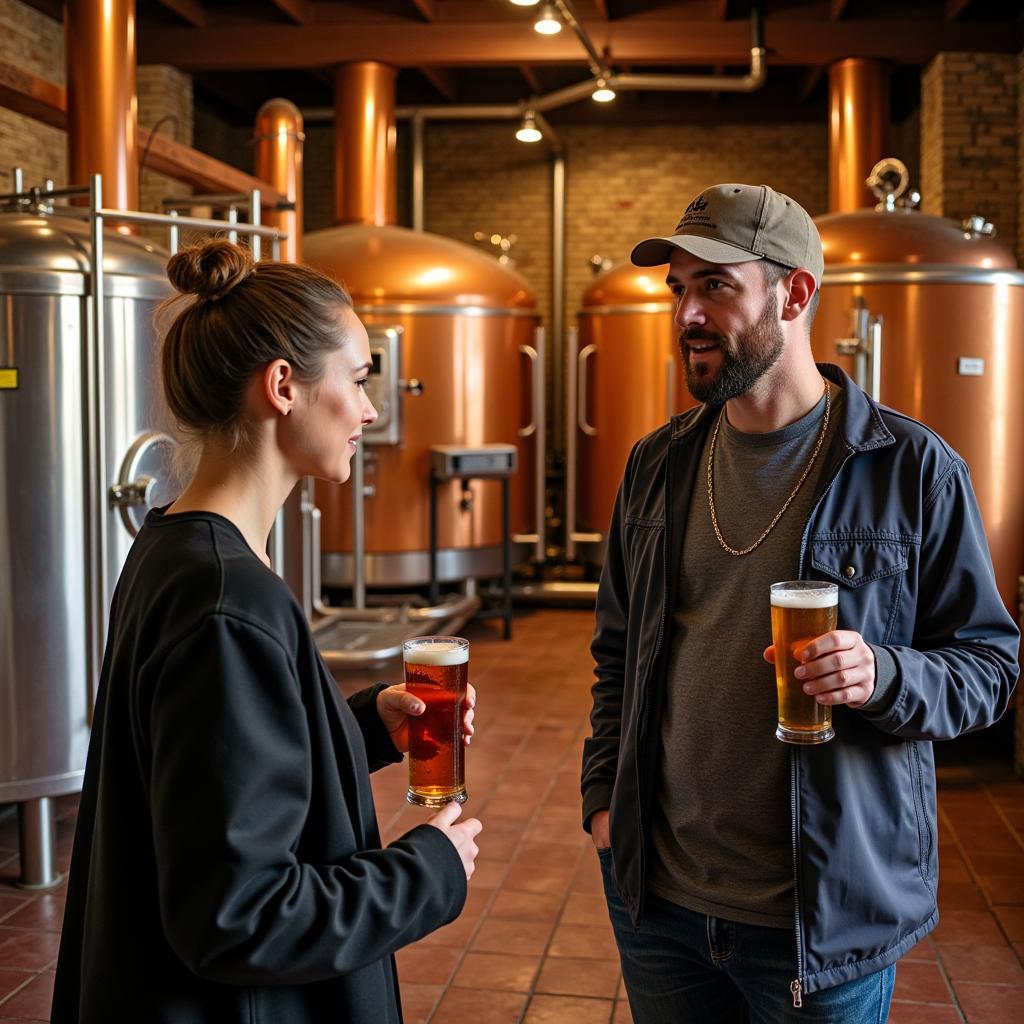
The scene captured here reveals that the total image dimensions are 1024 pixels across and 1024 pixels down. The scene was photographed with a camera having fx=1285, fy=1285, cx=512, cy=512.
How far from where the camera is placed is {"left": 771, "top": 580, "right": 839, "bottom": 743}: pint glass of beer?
146 centimetres

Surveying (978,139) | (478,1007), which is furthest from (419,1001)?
(978,139)

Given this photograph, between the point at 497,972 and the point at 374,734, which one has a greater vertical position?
the point at 374,734

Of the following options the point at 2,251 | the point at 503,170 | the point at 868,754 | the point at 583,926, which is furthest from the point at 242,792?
the point at 503,170

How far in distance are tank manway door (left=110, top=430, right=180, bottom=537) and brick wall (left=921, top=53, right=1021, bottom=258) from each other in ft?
18.3

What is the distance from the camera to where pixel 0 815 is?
4363mm

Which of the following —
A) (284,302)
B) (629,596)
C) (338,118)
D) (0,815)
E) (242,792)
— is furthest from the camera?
(338,118)

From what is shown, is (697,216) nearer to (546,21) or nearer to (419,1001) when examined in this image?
(419,1001)

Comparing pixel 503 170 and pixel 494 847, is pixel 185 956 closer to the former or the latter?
pixel 494 847

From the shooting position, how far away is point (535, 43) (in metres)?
8.63

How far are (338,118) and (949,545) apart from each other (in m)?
7.54

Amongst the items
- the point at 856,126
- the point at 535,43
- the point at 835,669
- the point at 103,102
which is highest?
the point at 535,43

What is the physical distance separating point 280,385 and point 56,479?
257cm

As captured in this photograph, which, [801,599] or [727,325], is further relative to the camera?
[727,325]

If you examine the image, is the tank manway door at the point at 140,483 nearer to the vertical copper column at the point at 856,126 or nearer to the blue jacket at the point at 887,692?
the blue jacket at the point at 887,692
